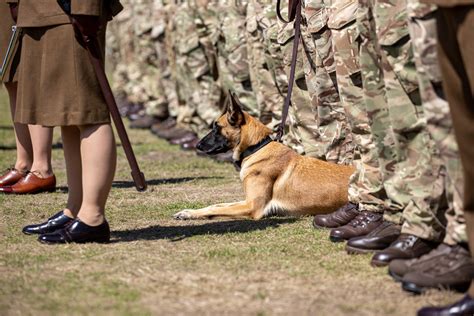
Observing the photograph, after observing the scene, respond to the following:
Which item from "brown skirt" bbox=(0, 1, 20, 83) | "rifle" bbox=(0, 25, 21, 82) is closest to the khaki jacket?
"rifle" bbox=(0, 25, 21, 82)

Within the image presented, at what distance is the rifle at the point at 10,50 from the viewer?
27.8ft

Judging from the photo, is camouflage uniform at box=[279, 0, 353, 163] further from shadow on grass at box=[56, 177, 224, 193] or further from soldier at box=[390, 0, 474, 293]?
soldier at box=[390, 0, 474, 293]

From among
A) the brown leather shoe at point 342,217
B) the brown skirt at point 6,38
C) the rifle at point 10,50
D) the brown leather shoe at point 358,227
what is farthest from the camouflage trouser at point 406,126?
the brown skirt at point 6,38

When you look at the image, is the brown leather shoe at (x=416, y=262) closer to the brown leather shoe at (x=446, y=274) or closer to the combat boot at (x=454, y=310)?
the brown leather shoe at (x=446, y=274)

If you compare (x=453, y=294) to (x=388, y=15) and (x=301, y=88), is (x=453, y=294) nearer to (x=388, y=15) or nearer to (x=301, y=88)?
(x=388, y=15)

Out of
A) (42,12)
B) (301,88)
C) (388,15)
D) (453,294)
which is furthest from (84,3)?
(301,88)

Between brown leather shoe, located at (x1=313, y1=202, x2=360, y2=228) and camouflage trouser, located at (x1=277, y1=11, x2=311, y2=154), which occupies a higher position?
camouflage trouser, located at (x1=277, y1=11, x2=311, y2=154)

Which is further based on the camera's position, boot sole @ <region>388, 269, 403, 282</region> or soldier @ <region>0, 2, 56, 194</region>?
soldier @ <region>0, 2, 56, 194</region>

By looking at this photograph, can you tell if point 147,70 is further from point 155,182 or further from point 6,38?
point 6,38

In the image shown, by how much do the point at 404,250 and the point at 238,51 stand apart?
5969 mm

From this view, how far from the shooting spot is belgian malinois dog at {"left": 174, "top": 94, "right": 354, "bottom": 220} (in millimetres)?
7914

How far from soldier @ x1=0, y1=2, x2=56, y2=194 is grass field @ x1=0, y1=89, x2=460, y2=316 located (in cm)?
74

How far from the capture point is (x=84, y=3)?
6020 mm

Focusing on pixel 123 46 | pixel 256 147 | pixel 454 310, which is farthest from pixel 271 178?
pixel 123 46
